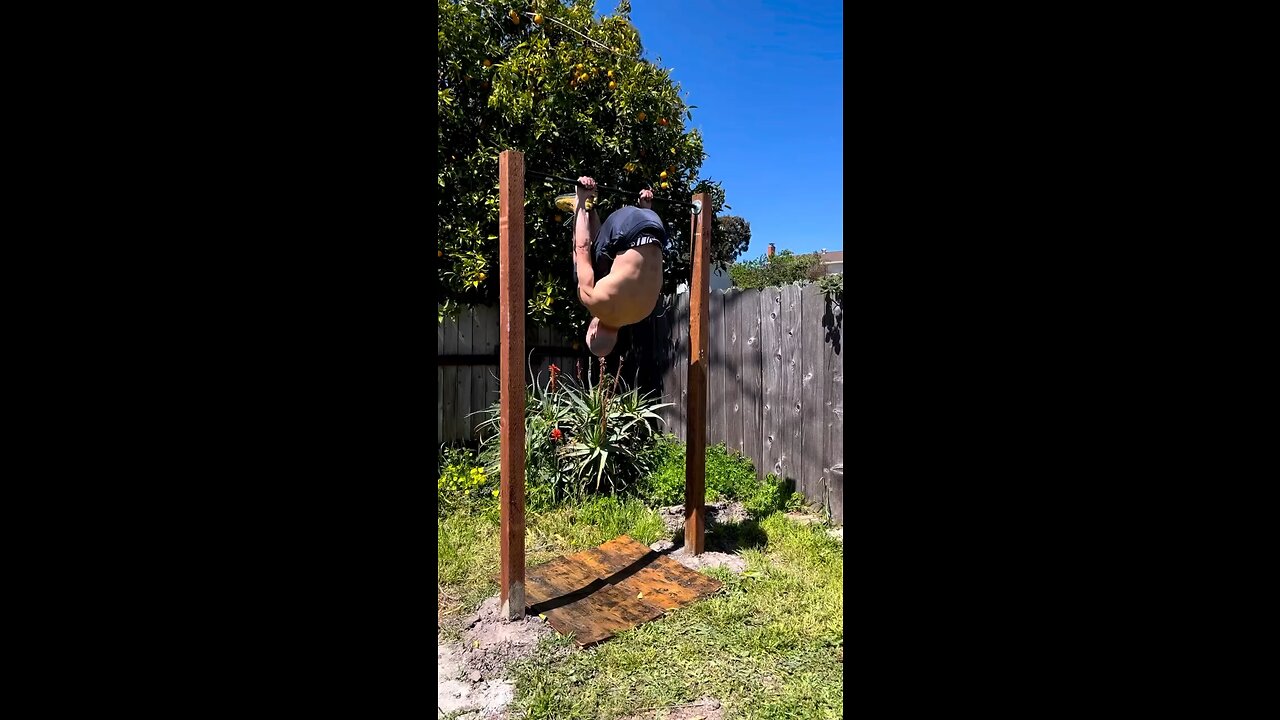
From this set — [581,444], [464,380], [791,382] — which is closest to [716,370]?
[791,382]

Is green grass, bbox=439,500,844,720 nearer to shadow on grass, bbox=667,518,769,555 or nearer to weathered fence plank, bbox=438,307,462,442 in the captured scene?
shadow on grass, bbox=667,518,769,555

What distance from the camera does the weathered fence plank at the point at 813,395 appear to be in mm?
4102

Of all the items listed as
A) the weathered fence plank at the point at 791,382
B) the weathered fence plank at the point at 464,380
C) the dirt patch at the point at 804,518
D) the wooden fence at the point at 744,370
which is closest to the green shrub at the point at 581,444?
the weathered fence plank at the point at 464,380

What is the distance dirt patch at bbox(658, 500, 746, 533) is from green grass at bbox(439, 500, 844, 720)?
569 millimetres

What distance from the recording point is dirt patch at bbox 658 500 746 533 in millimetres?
4191

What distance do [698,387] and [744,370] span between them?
1307 millimetres

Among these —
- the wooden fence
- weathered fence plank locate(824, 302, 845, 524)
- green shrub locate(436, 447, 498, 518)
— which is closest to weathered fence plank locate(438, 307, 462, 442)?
the wooden fence

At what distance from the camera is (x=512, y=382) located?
116 inches

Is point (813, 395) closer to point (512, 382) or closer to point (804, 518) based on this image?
point (804, 518)
